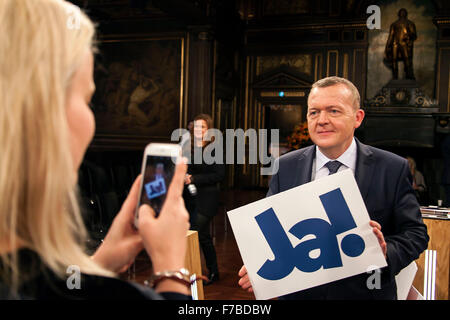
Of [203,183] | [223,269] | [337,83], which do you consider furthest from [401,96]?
[337,83]

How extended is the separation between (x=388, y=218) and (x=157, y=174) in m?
1.22

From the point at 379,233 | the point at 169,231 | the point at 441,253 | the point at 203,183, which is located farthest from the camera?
the point at 203,183

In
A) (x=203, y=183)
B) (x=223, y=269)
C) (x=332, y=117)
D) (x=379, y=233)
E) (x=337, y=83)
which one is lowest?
(x=223, y=269)

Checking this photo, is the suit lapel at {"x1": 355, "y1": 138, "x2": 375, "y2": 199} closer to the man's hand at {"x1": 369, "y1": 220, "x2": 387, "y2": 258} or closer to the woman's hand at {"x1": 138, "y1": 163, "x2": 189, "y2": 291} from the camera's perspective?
the man's hand at {"x1": 369, "y1": 220, "x2": 387, "y2": 258}

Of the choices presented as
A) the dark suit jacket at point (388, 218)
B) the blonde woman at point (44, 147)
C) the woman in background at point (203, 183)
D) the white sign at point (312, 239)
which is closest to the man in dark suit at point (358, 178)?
the dark suit jacket at point (388, 218)

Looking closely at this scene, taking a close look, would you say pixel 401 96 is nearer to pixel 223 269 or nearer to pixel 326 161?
pixel 223 269

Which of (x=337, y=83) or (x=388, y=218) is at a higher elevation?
(x=337, y=83)

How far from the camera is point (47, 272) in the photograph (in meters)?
0.67

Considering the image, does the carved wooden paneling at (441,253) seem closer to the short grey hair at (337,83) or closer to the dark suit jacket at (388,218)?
the dark suit jacket at (388,218)

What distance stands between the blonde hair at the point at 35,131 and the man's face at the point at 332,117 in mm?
1329

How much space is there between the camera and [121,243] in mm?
918

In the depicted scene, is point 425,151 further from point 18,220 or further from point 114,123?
point 18,220

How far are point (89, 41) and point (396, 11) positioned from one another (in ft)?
38.1

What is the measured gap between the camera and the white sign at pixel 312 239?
4.80 feet
